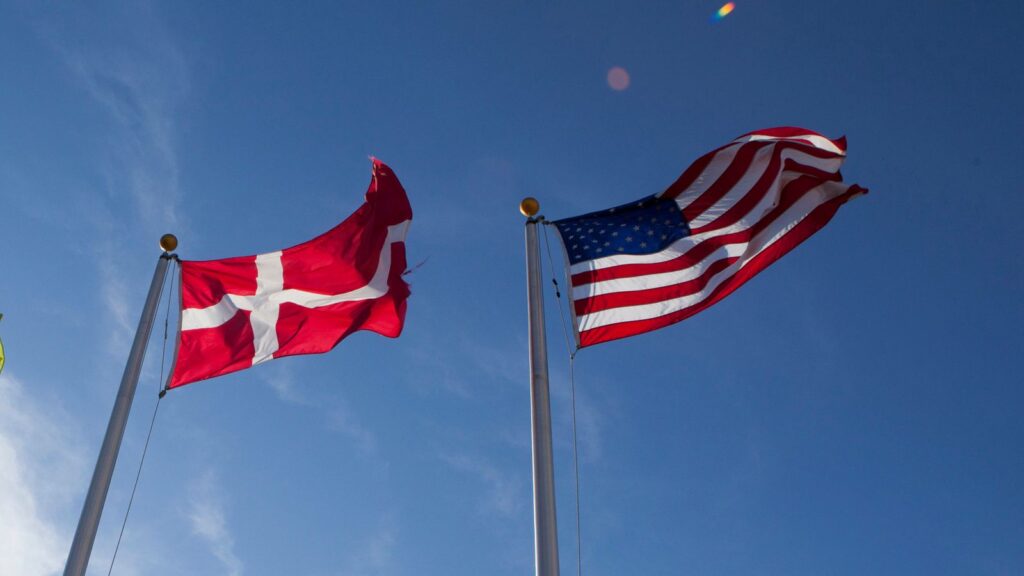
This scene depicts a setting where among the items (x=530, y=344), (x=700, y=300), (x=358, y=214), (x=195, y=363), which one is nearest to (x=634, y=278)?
(x=700, y=300)

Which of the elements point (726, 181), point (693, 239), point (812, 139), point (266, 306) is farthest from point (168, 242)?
point (812, 139)

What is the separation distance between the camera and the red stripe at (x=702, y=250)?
43.1ft

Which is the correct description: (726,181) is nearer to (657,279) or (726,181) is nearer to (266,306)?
(657,279)

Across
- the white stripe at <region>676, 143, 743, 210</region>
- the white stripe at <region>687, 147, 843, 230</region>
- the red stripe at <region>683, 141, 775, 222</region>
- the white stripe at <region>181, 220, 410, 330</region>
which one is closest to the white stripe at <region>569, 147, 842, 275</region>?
the white stripe at <region>687, 147, 843, 230</region>

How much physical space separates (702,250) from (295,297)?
5734mm

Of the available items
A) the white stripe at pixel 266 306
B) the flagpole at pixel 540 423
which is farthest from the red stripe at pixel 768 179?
the white stripe at pixel 266 306

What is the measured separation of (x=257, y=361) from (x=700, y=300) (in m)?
5.95

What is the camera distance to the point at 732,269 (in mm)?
13664

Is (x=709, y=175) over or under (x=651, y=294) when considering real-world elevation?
over

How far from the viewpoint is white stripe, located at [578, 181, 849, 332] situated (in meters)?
12.8

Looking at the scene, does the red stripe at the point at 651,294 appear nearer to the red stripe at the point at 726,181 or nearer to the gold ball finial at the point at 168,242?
the red stripe at the point at 726,181

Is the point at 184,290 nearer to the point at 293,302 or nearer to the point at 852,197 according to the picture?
the point at 293,302

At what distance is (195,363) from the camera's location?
518 inches

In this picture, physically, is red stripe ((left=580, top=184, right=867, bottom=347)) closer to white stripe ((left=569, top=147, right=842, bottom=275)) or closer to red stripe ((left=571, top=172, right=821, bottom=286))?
red stripe ((left=571, top=172, right=821, bottom=286))
